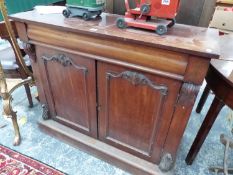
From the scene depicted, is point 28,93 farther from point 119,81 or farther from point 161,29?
point 161,29

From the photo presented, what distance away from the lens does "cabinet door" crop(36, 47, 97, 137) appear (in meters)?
1.09

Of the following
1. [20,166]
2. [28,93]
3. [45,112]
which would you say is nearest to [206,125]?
[45,112]

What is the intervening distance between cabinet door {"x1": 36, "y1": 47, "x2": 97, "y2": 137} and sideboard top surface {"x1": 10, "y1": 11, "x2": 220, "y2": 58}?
168 mm

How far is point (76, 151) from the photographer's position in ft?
4.71

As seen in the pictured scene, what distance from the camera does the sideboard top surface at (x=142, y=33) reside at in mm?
768

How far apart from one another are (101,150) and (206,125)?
692mm

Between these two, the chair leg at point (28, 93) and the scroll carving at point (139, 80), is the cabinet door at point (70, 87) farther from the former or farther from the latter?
the chair leg at point (28, 93)

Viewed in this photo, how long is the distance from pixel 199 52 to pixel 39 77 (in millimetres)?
1012

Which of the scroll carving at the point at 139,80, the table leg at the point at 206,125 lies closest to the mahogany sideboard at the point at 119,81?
the scroll carving at the point at 139,80

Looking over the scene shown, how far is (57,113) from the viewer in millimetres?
1437

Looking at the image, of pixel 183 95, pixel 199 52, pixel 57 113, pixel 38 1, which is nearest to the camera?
pixel 199 52

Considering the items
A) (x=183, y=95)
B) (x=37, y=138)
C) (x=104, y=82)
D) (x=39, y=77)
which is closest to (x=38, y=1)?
(x=39, y=77)

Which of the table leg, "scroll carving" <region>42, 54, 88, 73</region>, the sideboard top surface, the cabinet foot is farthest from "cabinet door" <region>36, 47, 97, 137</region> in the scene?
the table leg

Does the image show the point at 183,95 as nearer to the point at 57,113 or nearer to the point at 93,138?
the point at 93,138
